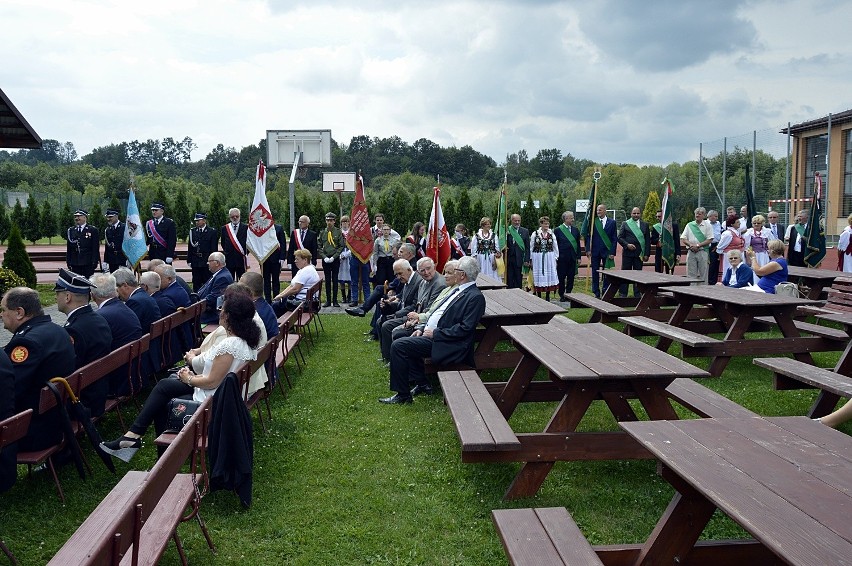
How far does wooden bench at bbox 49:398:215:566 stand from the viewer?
273 cm

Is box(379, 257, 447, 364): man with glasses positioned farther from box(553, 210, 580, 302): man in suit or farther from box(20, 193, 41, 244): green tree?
box(20, 193, 41, 244): green tree

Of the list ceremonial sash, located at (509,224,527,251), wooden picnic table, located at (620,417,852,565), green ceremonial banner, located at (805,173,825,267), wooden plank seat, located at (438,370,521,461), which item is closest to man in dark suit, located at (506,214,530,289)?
ceremonial sash, located at (509,224,527,251)

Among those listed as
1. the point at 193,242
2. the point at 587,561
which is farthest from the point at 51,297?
the point at 587,561

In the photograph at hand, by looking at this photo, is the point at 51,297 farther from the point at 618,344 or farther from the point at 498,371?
the point at 618,344

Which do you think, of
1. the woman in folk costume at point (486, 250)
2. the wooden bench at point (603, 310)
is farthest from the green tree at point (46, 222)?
the wooden bench at point (603, 310)

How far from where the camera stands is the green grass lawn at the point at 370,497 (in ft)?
13.9

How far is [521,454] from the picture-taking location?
4711mm

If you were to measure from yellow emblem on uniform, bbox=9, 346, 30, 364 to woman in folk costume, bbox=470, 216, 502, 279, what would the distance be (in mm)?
10830

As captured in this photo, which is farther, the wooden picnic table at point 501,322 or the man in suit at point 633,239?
the man in suit at point 633,239

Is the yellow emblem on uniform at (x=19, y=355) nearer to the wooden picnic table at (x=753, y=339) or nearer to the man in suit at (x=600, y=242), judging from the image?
the wooden picnic table at (x=753, y=339)

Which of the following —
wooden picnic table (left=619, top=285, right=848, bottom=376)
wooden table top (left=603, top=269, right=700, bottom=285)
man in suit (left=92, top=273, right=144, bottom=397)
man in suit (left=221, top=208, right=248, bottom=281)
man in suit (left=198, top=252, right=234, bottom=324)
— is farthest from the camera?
man in suit (left=221, top=208, right=248, bottom=281)

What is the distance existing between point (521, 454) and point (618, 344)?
1492mm

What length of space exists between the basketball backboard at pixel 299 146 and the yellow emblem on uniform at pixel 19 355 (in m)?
17.8

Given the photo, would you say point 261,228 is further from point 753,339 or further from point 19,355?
point 19,355
